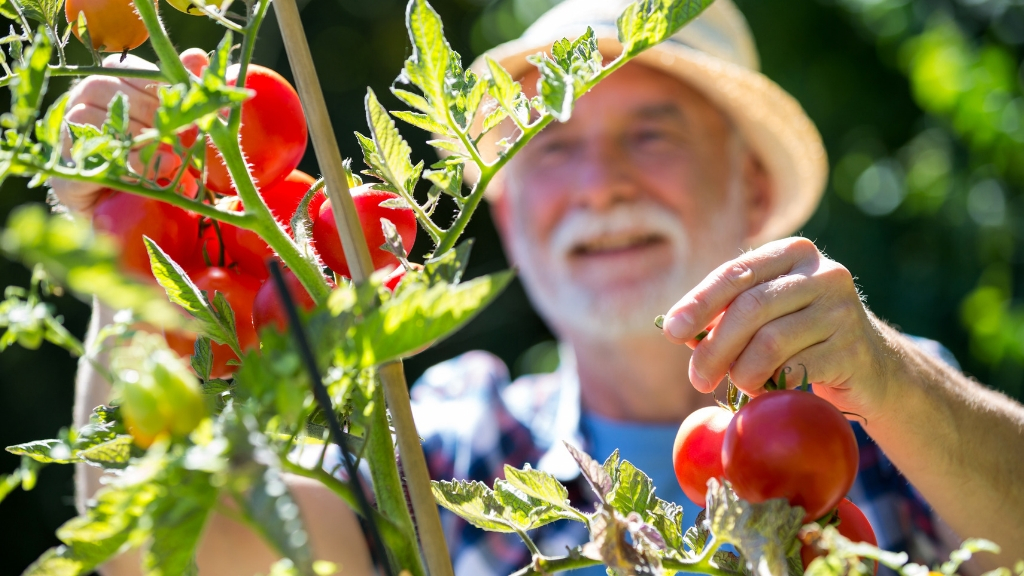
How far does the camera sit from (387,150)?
32 cm

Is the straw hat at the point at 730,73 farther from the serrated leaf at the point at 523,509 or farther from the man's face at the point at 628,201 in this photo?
the serrated leaf at the point at 523,509

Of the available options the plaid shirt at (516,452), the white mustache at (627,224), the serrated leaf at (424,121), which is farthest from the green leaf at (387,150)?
the white mustache at (627,224)

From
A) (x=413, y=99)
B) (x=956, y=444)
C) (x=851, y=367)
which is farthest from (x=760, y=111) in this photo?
(x=413, y=99)

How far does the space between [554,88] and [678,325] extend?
180 millimetres

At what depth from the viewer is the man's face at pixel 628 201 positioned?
1505 millimetres

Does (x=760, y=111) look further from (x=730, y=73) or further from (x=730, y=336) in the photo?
(x=730, y=336)

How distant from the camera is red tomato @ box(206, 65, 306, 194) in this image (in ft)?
1.28

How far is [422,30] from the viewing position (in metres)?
0.30

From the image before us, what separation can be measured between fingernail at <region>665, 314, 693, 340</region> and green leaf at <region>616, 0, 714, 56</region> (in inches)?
6.2

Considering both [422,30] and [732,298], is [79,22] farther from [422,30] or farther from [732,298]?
[732,298]

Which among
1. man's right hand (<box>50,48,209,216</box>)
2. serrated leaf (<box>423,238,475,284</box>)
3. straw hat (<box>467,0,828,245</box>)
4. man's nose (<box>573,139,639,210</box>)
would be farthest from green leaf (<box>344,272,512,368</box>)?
man's nose (<box>573,139,639,210</box>)

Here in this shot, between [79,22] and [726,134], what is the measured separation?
1460 mm

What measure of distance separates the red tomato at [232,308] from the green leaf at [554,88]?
18 centimetres

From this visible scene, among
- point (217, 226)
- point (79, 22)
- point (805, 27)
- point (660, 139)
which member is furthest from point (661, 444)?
point (805, 27)
